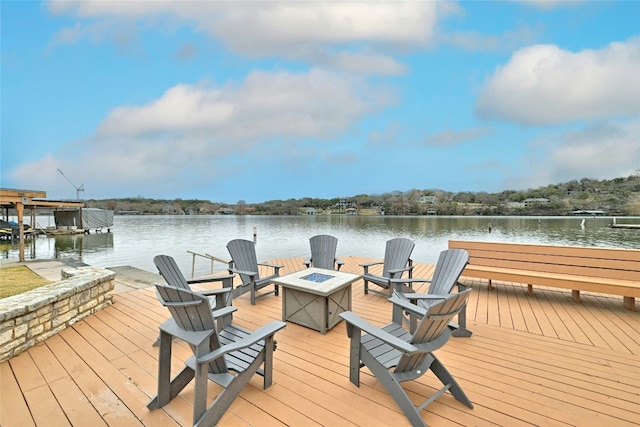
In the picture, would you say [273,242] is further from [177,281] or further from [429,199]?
[429,199]

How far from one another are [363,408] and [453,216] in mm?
49058

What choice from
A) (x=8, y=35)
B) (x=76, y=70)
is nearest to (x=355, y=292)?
(x=8, y=35)

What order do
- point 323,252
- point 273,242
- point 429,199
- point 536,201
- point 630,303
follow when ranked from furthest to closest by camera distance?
point 429,199 < point 536,201 < point 273,242 < point 323,252 < point 630,303

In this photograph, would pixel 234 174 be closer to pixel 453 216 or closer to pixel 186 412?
pixel 453 216

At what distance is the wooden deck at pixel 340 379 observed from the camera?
68.4 inches

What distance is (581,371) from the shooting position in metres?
2.23

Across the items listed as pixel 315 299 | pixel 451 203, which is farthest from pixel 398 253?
pixel 451 203

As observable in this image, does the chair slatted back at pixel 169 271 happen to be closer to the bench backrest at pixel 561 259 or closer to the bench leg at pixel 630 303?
the bench backrest at pixel 561 259

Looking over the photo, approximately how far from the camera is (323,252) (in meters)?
4.70

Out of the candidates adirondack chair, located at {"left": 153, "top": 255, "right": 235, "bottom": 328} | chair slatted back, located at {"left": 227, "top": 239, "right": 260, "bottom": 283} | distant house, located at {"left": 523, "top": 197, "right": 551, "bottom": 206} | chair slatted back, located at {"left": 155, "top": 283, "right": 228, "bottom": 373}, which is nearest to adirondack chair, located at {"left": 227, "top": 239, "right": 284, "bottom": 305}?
chair slatted back, located at {"left": 227, "top": 239, "right": 260, "bottom": 283}

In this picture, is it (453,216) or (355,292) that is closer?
(355,292)

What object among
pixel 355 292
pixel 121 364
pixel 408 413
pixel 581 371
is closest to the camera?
pixel 408 413

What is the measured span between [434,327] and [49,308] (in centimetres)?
361

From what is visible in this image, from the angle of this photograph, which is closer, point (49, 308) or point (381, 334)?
point (381, 334)
